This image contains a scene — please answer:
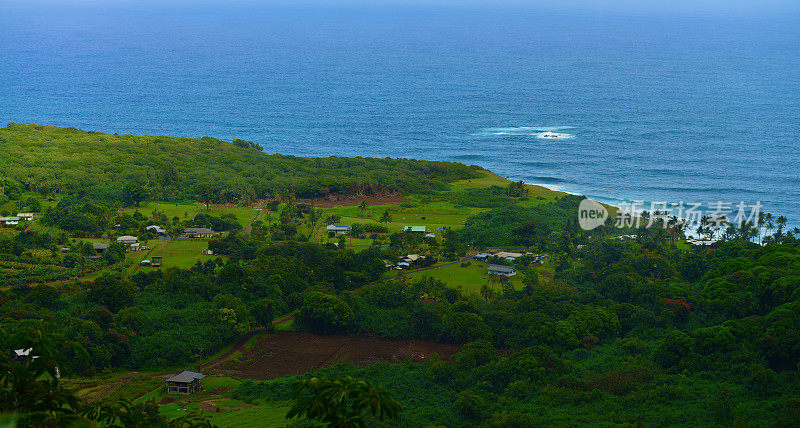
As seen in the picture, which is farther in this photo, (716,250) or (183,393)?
(716,250)

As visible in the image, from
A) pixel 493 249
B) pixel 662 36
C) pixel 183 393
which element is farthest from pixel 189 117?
pixel 662 36

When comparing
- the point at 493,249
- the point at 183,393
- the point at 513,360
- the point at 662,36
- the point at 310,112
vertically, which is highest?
the point at 662,36

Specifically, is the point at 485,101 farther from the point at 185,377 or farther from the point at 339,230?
the point at 185,377

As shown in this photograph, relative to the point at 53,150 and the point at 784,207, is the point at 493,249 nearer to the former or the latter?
the point at 784,207

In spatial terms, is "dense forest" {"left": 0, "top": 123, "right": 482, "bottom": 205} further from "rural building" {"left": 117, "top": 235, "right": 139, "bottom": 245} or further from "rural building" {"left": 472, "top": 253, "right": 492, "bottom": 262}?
"rural building" {"left": 472, "top": 253, "right": 492, "bottom": 262}

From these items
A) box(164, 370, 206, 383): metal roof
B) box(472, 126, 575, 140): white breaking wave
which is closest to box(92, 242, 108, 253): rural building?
box(164, 370, 206, 383): metal roof

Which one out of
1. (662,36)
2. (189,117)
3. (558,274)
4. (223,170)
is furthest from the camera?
(662,36)
